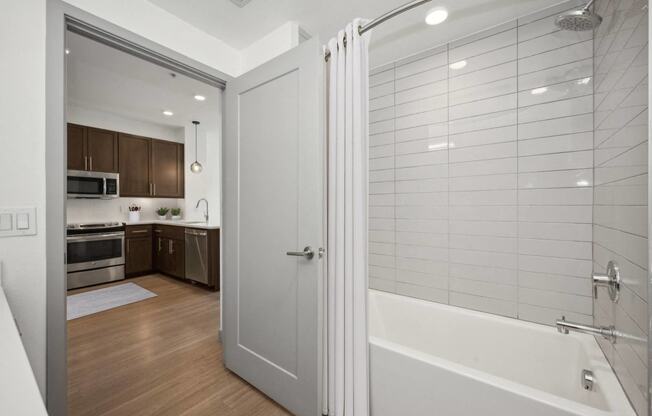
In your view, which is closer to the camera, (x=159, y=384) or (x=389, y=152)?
(x=159, y=384)

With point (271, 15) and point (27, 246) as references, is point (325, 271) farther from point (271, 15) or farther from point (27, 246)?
point (271, 15)

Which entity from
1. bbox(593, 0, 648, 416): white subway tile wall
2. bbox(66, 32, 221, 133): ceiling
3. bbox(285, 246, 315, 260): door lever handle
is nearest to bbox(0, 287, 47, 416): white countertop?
bbox(285, 246, 315, 260): door lever handle

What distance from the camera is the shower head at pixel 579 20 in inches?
52.7

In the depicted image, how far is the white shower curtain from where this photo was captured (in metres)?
1.43

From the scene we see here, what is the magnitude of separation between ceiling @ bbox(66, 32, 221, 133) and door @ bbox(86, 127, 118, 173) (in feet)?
1.20

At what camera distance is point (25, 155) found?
3.97 feet

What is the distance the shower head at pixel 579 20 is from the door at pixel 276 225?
1.24 meters

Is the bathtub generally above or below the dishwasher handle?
below

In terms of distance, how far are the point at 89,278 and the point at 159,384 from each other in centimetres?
304

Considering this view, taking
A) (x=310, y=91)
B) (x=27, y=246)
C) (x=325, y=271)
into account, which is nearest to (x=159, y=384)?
(x=27, y=246)

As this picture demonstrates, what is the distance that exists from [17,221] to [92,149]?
369 centimetres

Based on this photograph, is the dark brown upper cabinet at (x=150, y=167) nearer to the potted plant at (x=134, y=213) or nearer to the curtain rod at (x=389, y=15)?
the potted plant at (x=134, y=213)

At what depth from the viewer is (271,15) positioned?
69.8 inches

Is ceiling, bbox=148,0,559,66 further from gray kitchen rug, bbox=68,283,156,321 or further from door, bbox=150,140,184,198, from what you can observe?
door, bbox=150,140,184,198
